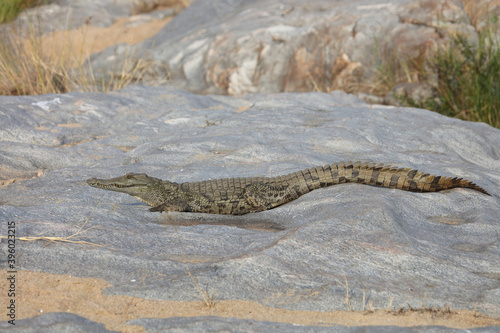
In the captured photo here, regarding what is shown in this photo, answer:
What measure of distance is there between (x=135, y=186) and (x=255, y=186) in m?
1.18

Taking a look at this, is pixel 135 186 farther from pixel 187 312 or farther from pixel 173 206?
pixel 187 312

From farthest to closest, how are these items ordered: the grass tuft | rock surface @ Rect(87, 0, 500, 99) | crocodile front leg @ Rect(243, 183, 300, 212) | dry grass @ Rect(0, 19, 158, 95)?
rock surface @ Rect(87, 0, 500, 99), dry grass @ Rect(0, 19, 158, 95), the grass tuft, crocodile front leg @ Rect(243, 183, 300, 212)

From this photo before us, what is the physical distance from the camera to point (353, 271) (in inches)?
140

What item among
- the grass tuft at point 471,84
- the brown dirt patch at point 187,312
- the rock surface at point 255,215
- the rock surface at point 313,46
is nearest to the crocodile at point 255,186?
the rock surface at point 255,215

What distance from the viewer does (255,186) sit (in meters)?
5.13

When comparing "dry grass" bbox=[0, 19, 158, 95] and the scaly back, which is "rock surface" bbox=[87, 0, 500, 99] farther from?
the scaly back

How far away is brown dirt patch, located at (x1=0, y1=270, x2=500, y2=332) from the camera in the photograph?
3.04 meters

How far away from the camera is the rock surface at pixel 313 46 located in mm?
11289

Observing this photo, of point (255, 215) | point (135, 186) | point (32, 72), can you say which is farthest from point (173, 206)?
point (32, 72)

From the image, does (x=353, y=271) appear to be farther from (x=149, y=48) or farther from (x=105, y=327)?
(x=149, y=48)

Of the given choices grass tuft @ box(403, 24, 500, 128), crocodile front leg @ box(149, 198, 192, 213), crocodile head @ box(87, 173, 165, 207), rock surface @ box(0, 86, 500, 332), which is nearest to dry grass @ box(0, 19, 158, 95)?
rock surface @ box(0, 86, 500, 332)

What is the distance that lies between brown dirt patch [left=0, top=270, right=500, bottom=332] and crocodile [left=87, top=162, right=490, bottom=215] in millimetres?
1801

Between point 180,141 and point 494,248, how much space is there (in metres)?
3.95

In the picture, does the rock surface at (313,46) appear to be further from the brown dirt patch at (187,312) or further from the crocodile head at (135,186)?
the brown dirt patch at (187,312)
